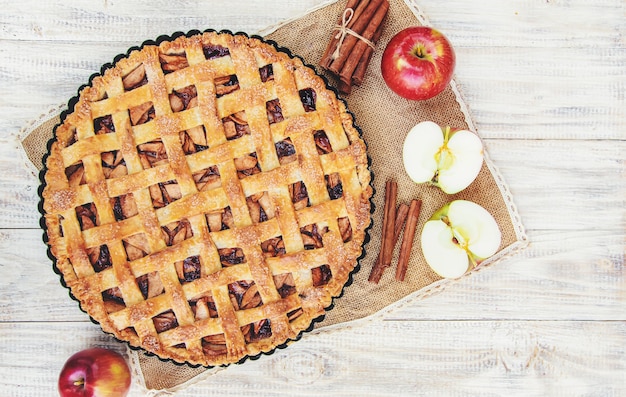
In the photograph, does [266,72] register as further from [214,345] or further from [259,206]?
[214,345]

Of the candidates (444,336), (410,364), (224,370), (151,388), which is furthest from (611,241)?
(151,388)

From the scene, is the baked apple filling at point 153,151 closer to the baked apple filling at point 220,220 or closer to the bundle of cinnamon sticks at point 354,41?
the baked apple filling at point 220,220

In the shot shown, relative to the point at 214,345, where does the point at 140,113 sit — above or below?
above

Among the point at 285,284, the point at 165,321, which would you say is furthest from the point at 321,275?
the point at 165,321

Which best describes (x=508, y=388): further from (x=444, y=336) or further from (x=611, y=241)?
(x=611, y=241)

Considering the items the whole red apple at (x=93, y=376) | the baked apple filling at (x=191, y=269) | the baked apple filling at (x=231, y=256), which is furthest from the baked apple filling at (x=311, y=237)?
the whole red apple at (x=93, y=376)

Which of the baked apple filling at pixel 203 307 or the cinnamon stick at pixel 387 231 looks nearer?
the baked apple filling at pixel 203 307
